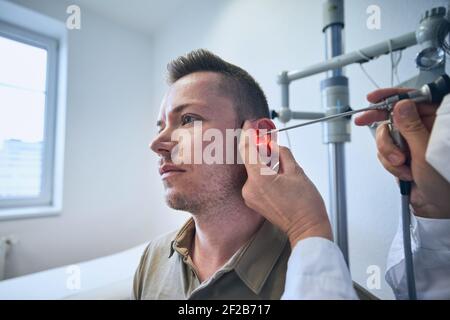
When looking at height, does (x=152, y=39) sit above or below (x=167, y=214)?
above

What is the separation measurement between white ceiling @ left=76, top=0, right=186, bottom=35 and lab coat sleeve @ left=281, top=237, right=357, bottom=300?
0.80 meters

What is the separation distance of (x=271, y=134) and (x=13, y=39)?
2.71 ft

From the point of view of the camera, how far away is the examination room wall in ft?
1.76

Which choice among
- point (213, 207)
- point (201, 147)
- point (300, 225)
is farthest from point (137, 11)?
point (300, 225)

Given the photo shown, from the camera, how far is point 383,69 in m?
0.56

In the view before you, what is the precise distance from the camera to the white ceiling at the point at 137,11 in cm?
68

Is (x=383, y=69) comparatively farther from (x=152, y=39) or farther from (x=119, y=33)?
(x=119, y=33)

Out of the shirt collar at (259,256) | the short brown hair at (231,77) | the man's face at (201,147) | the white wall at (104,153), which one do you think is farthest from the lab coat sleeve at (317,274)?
the white wall at (104,153)

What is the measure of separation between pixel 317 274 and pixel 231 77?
0.46 m

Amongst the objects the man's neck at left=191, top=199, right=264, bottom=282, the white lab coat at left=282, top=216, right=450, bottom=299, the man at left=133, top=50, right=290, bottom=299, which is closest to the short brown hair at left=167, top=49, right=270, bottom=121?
the man at left=133, top=50, right=290, bottom=299

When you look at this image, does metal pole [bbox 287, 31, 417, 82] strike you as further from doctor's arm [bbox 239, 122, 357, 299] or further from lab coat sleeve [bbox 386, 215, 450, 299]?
lab coat sleeve [bbox 386, 215, 450, 299]

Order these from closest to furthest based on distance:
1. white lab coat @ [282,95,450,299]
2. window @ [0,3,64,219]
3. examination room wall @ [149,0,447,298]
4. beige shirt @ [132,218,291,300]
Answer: white lab coat @ [282,95,450,299] < beige shirt @ [132,218,291,300] < examination room wall @ [149,0,447,298] < window @ [0,3,64,219]

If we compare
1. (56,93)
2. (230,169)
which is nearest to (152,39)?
(56,93)
